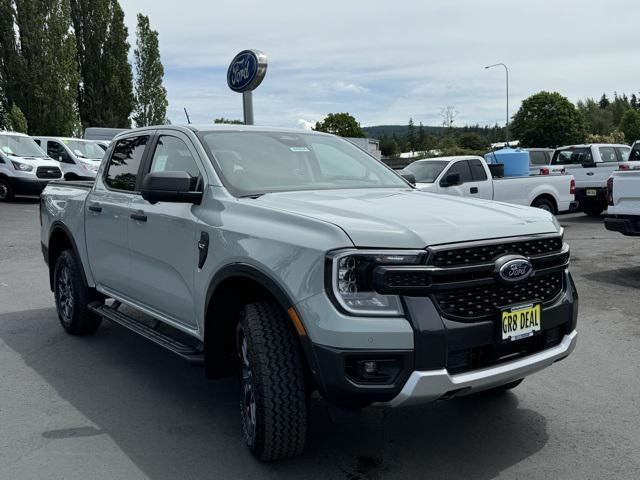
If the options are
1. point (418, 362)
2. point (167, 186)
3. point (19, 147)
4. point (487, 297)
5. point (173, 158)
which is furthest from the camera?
point (19, 147)

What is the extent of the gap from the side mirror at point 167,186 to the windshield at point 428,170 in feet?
32.6

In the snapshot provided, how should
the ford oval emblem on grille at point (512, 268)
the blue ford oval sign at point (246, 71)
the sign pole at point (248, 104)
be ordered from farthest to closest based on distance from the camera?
the sign pole at point (248, 104) → the blue ford oval sign at point (246, 71) → the ford oval emblem on grille at point (512, 268)

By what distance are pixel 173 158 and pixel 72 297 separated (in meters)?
2.07

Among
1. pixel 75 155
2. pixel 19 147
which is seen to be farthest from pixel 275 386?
pixel 75 155

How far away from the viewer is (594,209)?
59.5 ft

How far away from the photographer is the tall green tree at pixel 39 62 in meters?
37.5

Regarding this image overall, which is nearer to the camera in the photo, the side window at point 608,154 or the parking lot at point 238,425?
the parking lot at point 238,425

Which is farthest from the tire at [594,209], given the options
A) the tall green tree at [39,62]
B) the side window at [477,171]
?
the tall green tree at [39,62]

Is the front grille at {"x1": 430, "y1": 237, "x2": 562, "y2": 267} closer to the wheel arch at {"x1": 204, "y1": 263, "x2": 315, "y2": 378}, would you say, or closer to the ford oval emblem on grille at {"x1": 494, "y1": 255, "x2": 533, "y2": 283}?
the ford oval emblem on grille at {"x1": 494, "y1": 255, "x2": 533, "y2": 283}

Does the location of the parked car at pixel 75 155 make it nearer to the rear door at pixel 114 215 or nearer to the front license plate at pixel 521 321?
the rear door at pixel 114 215

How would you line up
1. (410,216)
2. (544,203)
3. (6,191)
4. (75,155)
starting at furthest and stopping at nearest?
(75,155), (6,191), (544,203), (410,216)

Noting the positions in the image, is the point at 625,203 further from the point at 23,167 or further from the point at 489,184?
the point at 23,167

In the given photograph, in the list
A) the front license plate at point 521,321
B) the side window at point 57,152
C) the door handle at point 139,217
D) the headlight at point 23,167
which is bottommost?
the front license plate at point 521,321

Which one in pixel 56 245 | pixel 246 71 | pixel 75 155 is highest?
pixel 246 71
